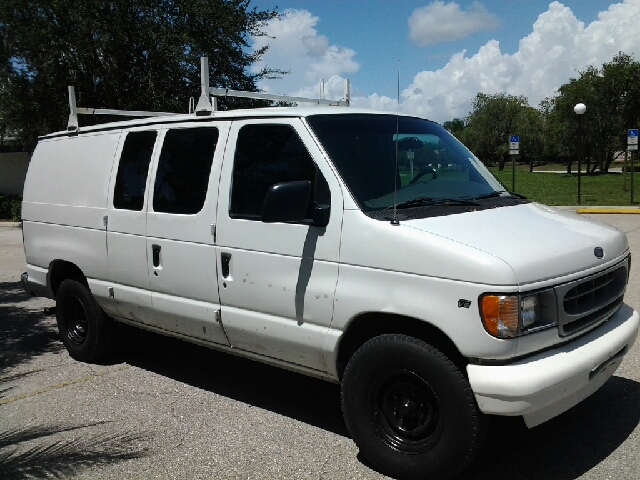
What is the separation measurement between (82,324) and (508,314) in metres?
4.27

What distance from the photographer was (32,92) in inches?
721

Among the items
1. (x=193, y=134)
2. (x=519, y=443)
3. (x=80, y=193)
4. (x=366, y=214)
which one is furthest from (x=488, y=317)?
(x=80, y=193)

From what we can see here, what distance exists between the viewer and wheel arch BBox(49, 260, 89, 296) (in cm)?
582

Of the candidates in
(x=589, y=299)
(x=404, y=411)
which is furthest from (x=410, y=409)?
(x=589, y=299)

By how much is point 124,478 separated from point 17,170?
989 inches

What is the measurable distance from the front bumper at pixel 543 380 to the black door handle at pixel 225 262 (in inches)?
71.4

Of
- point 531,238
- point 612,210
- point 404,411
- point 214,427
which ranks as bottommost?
point 214,427

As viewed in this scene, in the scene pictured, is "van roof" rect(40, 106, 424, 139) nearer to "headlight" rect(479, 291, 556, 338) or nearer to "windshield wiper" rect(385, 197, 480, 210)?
"windshield wiper" rect(385, 197, 480, 210)

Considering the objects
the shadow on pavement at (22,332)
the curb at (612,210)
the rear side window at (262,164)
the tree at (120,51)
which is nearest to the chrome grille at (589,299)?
the rear side window at (262,164)

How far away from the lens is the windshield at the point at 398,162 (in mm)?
3908

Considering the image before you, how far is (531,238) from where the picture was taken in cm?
351

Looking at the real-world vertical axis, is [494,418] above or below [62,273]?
below

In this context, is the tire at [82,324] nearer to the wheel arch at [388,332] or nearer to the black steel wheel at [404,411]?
the wheel arch at [388,332]

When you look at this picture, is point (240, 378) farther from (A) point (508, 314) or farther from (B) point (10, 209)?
(B) point (10, 209)
